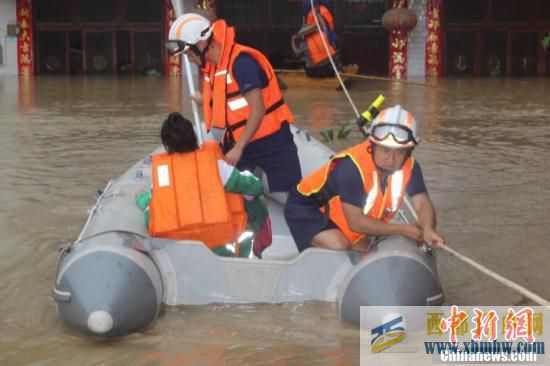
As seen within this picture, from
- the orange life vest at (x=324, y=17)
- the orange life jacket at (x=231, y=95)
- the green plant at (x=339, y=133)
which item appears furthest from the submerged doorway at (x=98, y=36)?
the orange life jacket at (x=231, y=95)

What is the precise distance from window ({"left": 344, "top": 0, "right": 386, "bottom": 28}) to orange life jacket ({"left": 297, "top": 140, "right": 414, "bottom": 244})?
63.1ft

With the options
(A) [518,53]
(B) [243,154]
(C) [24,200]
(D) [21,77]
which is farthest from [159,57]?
(B) [243,154]

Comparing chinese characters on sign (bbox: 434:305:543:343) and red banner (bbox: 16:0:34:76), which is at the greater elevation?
red banner (bbox: 16:0:34:76)

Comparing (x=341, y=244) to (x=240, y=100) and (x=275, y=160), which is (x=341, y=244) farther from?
(x=240, y=100)

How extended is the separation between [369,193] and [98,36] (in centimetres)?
2086

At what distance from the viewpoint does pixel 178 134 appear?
14.4 feet

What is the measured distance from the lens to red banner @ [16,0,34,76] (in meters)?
23.5

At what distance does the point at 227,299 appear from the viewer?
434cm

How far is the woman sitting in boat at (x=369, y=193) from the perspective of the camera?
4.06 meters

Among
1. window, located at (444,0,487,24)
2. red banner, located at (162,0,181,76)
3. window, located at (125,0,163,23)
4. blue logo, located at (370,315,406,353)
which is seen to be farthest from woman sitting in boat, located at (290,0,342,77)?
blue logo, located at (370,315,406,353)

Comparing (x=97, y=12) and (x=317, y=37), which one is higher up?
(x=97, y=12)

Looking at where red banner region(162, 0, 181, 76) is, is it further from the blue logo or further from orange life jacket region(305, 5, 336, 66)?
the blue logo

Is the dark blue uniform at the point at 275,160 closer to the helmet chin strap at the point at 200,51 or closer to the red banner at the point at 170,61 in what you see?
the helmet chin strap at the point at 200,51

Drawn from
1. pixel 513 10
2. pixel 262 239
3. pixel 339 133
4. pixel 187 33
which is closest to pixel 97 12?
pixel 513 10
